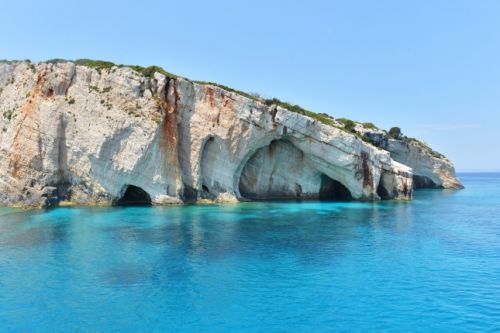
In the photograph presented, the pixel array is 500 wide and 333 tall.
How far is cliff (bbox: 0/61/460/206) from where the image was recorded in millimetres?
40219

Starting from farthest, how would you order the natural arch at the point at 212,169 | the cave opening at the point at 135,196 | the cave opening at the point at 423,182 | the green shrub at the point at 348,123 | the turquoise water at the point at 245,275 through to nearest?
the cave opening at the point at 423,182
the green shrub at the point at 348,123
the natural arch at the point at 212,169
the cave opening at the point at 135,196
the turquoise water at the point at 245,275

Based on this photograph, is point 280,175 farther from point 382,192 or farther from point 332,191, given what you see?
point 382,192

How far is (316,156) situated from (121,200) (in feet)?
74.3

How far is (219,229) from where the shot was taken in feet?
94.7

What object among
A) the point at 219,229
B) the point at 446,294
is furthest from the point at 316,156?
the point at 446,294

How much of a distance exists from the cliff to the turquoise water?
8.41 meters

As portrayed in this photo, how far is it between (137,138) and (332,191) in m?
28.0

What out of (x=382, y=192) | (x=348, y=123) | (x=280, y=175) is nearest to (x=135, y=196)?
(x=280, y=175)

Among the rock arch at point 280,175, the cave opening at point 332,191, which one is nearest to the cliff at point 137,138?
the rock arch at point 280,175

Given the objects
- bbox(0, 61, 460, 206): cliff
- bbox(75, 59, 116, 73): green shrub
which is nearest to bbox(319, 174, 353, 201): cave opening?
bbox(0, 61, 460, 206): cliff

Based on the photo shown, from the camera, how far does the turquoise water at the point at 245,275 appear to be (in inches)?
537

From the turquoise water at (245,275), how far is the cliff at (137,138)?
8411 mm

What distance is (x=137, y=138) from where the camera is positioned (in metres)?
40.5

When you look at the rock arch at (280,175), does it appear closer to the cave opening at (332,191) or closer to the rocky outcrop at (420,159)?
the cave opening at (332,191)
